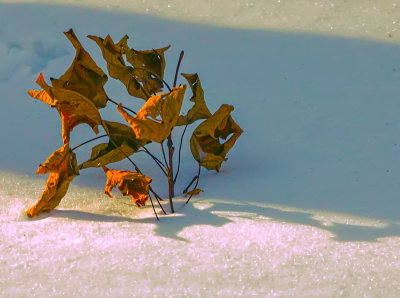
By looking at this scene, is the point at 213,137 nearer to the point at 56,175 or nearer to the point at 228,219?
the point at 228,219

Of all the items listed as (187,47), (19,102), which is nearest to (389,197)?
(187,47)

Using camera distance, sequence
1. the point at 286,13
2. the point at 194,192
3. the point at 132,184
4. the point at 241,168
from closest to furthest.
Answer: the point at 132,184 → the point at 194,192 → the point at 241,168 → the point at 286,13

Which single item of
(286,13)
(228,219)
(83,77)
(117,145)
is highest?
(286,13)

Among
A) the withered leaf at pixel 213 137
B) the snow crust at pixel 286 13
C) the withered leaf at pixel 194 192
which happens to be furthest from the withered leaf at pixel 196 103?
the snow crust at pixel 286 13

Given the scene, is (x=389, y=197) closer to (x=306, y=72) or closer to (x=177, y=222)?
(x=177, y=222)

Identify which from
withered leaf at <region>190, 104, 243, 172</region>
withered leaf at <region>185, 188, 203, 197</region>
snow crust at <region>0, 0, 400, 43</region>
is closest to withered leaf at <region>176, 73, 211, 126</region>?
withered leaf at <region>190, 104, 243, 172</region>

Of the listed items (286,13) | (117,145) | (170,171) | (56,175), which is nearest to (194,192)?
(170,171)
